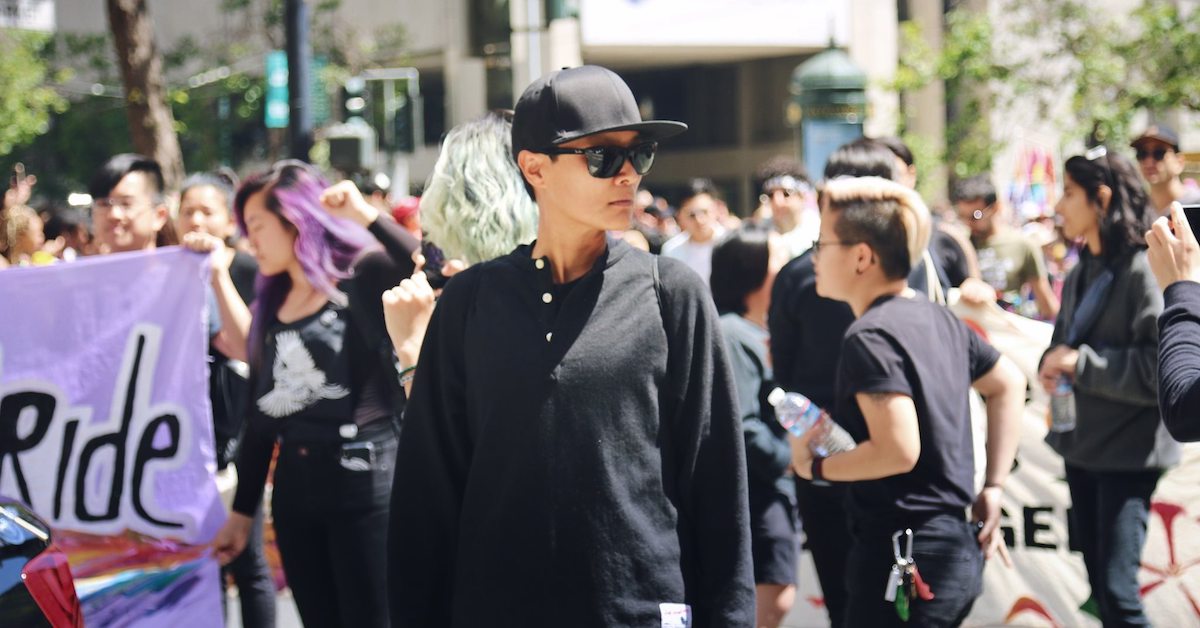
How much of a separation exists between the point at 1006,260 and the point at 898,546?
5.59m

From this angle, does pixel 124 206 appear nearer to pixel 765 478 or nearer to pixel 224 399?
pixel 224 399

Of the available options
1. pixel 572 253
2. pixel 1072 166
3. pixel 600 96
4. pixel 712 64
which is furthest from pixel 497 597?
pixel 712 64

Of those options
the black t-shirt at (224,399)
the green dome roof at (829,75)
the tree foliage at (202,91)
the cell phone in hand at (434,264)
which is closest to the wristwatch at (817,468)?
the cell phone in hand at (434,264)

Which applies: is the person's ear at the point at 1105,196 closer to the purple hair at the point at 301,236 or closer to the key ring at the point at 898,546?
the key ring at the point at 898,546

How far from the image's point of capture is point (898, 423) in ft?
13.2

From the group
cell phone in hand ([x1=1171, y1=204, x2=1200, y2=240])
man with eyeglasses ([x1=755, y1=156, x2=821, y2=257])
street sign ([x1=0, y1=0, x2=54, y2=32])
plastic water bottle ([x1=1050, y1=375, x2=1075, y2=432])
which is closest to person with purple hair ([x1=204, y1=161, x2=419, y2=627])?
cell phone in hand ([x1=1171, y1=204, x2=1200, y2=240])

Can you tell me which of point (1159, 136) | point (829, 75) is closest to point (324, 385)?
point (1159, 136)

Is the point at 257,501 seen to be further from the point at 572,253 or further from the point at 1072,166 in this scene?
the point at 1072,166

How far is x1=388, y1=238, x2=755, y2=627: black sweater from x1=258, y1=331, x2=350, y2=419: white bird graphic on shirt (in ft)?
5.87

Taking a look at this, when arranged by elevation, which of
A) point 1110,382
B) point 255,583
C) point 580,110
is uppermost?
point 580,110

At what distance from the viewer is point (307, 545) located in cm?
494

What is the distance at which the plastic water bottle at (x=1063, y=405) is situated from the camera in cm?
555

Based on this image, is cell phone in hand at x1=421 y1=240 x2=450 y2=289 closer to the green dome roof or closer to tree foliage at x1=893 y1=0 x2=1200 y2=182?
tree foliage at x1=893 y1=0 x2=1200 y2=182

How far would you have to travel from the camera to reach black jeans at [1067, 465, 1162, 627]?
5.18m
